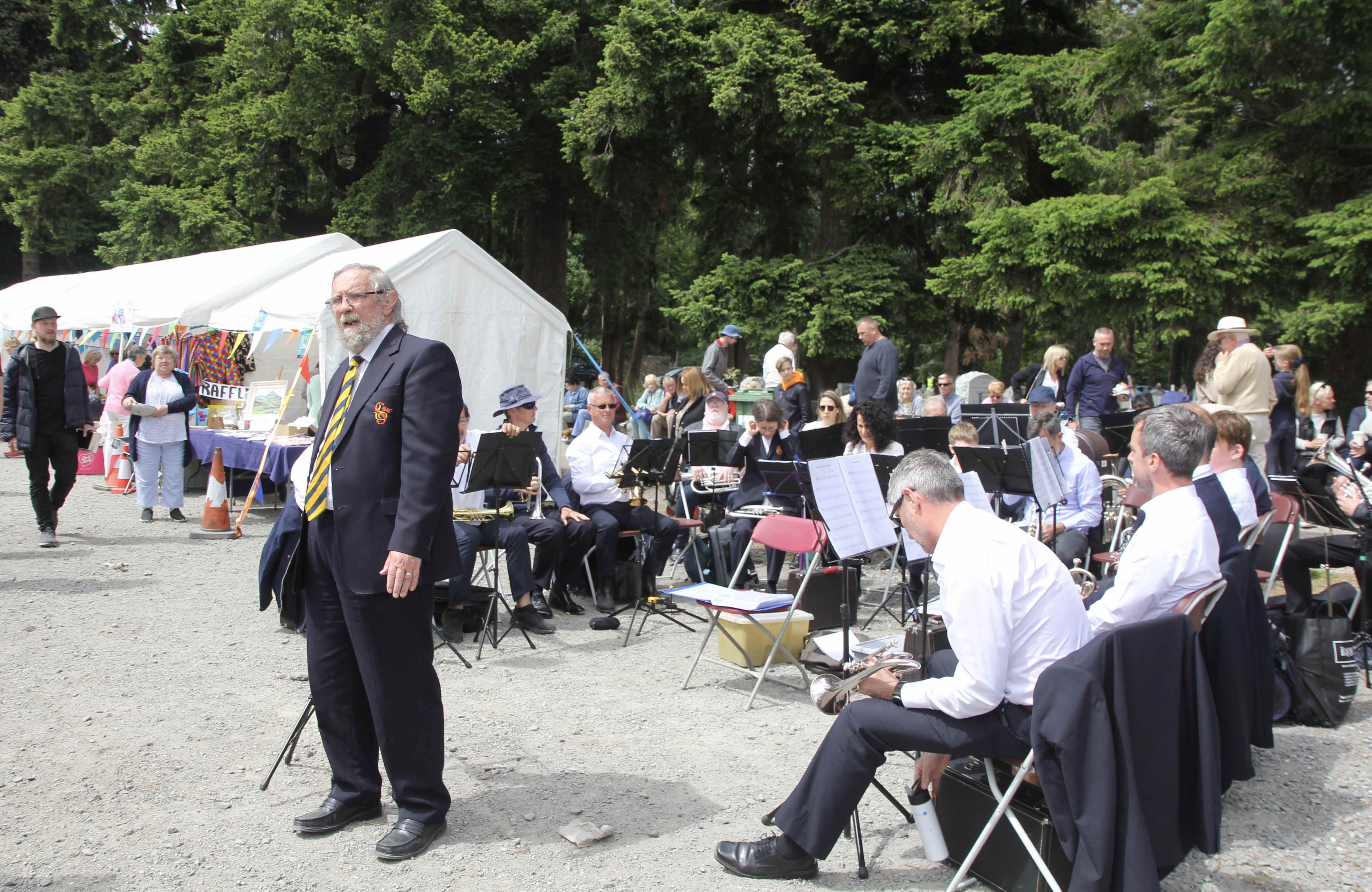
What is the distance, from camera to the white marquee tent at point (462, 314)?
10.6 metres

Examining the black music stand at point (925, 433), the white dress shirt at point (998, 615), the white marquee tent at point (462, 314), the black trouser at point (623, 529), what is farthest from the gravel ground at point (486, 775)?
the white marquee tent at point (462, 314)

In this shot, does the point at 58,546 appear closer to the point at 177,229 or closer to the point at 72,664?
the point at 72,664

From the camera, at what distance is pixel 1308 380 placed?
36.3 ft

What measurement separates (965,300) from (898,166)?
252cm

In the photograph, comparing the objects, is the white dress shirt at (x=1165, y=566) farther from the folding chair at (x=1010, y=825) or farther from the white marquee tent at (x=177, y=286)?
the white marquee tent at (x=177, y=286)

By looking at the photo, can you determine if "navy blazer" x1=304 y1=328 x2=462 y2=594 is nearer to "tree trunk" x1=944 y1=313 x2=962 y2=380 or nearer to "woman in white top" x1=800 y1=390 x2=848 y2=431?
"woman in white top" x1=800 y1=390 x2=848 y2=431

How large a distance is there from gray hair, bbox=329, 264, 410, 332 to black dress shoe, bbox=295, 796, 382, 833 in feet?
5.79

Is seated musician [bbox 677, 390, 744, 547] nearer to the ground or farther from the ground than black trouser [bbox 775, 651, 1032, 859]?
farther from the ground

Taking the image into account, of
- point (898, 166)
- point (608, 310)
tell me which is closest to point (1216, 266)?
point (898, 166)

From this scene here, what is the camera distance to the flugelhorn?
3.36 metres

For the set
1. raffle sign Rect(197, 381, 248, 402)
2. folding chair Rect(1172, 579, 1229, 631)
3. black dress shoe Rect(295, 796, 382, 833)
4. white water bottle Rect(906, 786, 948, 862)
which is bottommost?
black dress shoe Rect(295, 796, 382, 833)

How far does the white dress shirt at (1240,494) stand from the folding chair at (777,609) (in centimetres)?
208

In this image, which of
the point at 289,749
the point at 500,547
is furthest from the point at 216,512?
the point at 289,749

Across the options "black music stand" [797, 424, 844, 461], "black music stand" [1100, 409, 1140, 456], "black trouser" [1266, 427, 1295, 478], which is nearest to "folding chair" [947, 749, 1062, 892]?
"black music stand" [797, 424, 844, 461]
